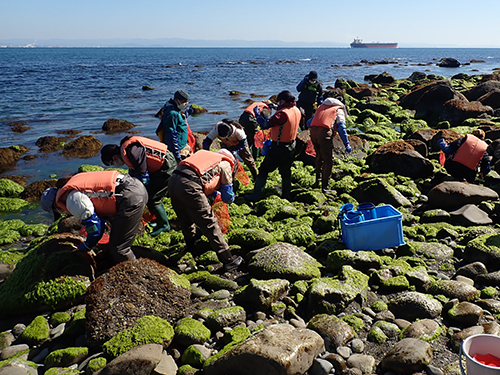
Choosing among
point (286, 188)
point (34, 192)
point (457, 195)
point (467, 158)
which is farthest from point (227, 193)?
point (34, 192)

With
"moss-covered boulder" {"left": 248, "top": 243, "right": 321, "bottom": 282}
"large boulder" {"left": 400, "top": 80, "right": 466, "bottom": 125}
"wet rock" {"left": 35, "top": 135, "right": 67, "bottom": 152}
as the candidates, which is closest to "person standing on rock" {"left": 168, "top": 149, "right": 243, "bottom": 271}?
"moss-covered boulder" {"left": 248, "top": 243, "right": 321, "bottom": 282}

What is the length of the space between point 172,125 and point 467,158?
6.36 metres

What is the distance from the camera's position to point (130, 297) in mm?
4422

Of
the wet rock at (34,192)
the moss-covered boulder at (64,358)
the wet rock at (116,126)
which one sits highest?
the moss-covered boulder at (64,358)

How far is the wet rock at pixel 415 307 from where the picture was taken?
446cm

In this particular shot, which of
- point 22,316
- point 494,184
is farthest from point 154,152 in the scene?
point 494,184

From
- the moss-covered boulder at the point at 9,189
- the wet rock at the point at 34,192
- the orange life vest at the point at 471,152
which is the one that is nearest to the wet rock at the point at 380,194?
the orange life vest at the point at 471,152

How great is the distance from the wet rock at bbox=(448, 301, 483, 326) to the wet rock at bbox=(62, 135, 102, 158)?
13.1 m

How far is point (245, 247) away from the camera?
249 inches

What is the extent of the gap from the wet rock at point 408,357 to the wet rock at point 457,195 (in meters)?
4.65

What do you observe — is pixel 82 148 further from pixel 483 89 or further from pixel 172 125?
pixel 483 89

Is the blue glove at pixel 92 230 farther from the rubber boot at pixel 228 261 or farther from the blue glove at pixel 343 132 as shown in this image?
the blue glove at pixel 343 132

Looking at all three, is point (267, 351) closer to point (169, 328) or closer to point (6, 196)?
point (169, 328)

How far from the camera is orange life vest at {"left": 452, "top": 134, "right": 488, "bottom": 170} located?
858 cm
